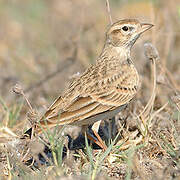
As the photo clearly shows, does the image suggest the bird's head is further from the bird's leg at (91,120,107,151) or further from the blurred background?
the bird's leg at (91,120,107,151)

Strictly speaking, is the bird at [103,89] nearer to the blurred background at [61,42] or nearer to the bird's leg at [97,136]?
the bird's leg at [97,136]

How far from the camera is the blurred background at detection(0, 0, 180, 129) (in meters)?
6.20

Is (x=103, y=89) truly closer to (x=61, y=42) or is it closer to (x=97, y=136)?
(x=97, y=136)

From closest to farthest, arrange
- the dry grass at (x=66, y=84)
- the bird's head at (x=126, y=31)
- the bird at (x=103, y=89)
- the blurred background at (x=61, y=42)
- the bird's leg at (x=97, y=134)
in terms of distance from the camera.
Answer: the dry grass at (x=66, y=84)
the bird at (x=103, y=89)
the bird's leg at (x=97, y=134)
the bird's head at (x=126, y=31)
the blurred background at (x=61, y=42)

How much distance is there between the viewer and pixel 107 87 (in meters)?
4.20

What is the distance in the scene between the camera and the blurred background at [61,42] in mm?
6195

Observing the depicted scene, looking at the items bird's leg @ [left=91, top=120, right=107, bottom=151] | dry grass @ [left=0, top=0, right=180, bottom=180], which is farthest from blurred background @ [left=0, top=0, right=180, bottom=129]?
bird's leg @ [left=91, top=120, right=107, bottom=151]

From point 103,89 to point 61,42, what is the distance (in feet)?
13.8

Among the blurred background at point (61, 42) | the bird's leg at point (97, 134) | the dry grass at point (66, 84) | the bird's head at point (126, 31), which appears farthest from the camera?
the blurred background at point (61, 42)

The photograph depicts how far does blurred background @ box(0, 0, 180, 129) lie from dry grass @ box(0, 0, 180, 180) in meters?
0.02

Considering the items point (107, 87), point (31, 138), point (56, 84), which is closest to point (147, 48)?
point (107, 87)

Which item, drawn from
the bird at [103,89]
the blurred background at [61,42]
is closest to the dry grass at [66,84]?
the blurred background at [61,42]

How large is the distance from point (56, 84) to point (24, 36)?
274 cm

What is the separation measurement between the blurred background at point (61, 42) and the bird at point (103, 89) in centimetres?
55
